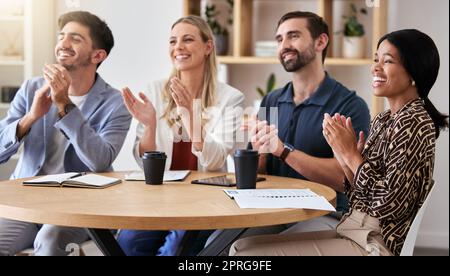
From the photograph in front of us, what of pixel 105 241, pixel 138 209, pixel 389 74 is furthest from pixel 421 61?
pixel 105 241

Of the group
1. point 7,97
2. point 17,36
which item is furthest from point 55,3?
point 7,97

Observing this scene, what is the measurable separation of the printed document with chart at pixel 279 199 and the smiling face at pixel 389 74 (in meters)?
0.33

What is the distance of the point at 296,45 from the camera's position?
205cm

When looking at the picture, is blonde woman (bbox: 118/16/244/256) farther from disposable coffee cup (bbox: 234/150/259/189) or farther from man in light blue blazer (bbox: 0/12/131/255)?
disposable coffee cup (bbox: 234/150/259/189)

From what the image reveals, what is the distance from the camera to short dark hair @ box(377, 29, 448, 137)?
169 cm

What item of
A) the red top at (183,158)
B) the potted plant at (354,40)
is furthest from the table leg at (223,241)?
the potted plant at (354,40)

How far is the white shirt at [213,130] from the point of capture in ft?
6.88

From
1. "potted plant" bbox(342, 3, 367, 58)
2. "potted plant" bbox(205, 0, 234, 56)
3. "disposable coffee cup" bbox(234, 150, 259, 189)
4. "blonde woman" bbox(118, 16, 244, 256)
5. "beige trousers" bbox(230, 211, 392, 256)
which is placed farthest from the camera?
"potted plant" bbox(205, 0, 234, 56)

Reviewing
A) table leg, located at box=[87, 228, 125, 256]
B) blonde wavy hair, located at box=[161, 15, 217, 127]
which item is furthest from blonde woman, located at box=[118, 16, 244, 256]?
table leg, located at box=[87, 228, 125, 256]

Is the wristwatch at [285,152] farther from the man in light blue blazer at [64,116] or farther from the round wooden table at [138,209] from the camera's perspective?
the man in light blue blazer at [64,116]

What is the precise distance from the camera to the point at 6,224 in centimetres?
197

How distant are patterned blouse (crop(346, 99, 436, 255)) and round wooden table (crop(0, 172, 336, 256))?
0.12 meters

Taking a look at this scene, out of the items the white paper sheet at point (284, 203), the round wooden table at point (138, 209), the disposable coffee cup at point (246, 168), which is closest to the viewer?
the round wooden table at point (138, 209)
